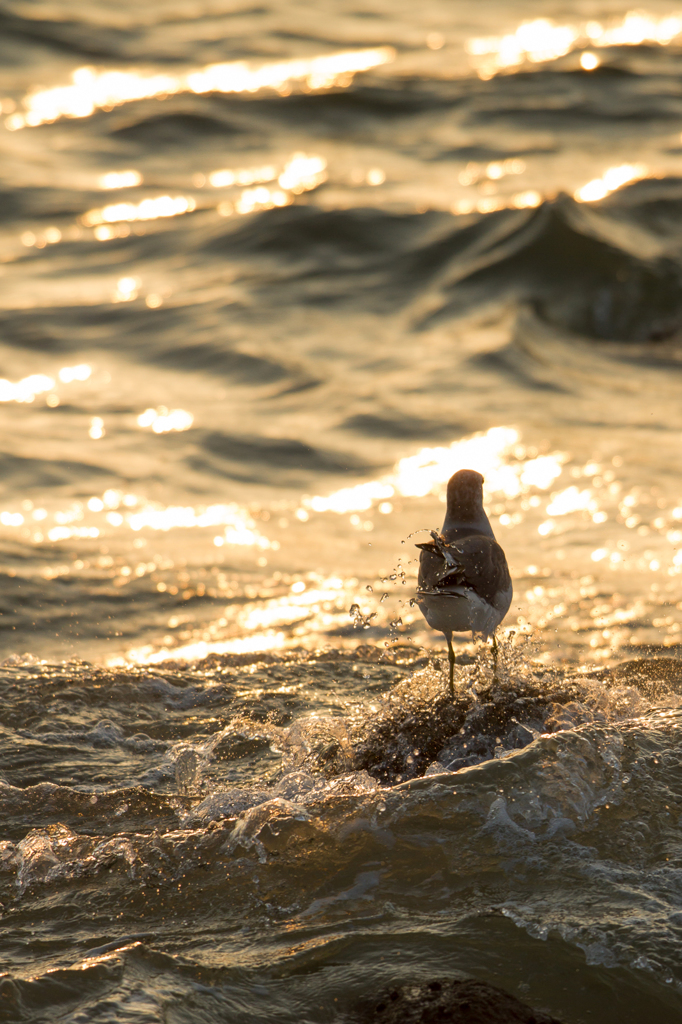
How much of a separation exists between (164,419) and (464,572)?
5.13 metres

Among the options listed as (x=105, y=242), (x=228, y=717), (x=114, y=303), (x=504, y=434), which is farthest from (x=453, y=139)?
(x=228, y=717)

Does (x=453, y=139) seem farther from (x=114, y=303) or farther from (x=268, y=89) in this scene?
(x=114, y=303)

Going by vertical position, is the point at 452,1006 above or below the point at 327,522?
below

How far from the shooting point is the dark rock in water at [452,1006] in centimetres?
326

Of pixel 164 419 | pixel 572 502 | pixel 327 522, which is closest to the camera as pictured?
pixel 327 522

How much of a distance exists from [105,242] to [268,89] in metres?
5.25

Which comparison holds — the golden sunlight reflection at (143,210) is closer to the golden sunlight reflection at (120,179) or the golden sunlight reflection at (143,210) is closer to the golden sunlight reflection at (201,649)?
the golden sunlight reflection at (120,179)

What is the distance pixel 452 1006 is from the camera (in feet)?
10.8

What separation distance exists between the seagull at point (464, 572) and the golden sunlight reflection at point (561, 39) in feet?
47.6

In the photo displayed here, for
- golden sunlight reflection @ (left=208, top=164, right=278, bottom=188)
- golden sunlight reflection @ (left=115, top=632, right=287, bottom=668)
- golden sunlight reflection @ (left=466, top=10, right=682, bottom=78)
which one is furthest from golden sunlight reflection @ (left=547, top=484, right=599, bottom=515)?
golden sunlight reflection @ (left=466, top=10, right=682, bottom=78)

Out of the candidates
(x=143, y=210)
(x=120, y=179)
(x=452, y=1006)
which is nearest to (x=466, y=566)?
(x=452, y=1006)

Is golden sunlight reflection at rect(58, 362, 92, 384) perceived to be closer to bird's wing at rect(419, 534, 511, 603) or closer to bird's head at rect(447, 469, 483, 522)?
bird's head at rect(447, 469, 483, 522)

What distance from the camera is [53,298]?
37.4ft

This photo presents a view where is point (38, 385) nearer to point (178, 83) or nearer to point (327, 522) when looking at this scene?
point (327, 522)
